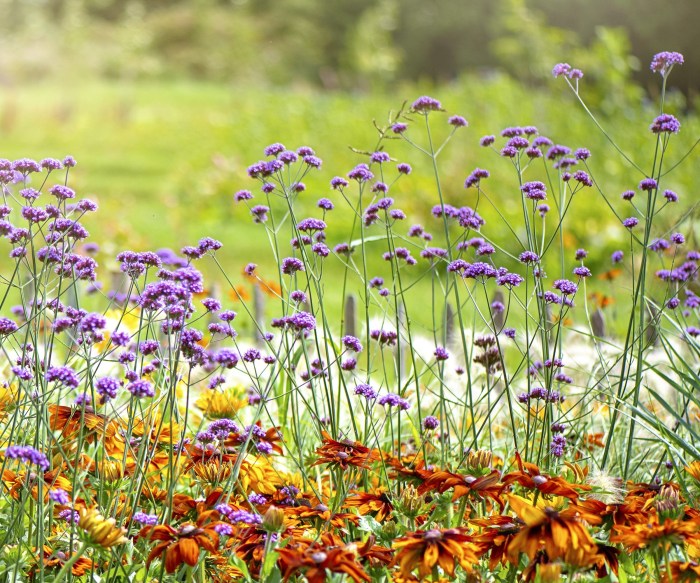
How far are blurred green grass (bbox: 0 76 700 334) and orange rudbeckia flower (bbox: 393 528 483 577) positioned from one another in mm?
4373

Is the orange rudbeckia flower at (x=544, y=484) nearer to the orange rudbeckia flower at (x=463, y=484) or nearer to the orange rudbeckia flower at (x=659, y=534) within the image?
the orange rudbeckia flower at (x=463, y=484)

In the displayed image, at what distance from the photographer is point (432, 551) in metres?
1.21

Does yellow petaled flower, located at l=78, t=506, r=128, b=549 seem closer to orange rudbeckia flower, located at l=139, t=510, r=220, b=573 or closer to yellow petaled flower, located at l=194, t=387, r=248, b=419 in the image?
orange rudbeckia flower, located at l=139, t=510, r=220, b=573

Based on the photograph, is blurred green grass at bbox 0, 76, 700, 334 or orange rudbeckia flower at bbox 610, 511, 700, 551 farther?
blurred green grass at bbox 0, 76, 700, 334

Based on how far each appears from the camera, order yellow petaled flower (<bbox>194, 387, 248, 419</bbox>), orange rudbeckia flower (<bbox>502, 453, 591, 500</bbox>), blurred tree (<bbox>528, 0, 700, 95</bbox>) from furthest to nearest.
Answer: blurred tree (<bbox>528, 0, 700, 95</bbox>) < yellow petaled flower (<bbox>194, 387, 248, 419</bbox>) < orange rudbeckia flower (<bbox>502, 453, 591, 500</bbox>)

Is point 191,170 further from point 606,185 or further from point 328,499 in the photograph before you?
point 328,499

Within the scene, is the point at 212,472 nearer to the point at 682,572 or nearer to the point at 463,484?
the point at 463,484


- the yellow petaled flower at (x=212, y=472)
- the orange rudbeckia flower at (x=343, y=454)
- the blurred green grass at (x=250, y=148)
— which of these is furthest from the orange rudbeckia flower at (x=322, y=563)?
the blurred green grass at (x=250, y=148)

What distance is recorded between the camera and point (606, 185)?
7859 millimetres

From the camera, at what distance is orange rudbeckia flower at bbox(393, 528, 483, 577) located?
1208 millimetres

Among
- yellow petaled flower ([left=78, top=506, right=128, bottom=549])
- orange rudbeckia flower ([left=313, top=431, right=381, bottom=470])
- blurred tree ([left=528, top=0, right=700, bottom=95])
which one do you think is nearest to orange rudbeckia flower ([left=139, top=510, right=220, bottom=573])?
yellow petaled flower ([left=78, top=506, right=128, bottom=549])

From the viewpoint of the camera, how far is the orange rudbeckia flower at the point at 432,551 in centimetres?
121

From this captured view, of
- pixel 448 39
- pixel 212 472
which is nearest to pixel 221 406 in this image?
pixel 212 472

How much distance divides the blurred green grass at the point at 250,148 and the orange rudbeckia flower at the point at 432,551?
4373 mm
